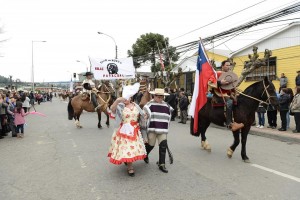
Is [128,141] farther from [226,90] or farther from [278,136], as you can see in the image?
[278,136]

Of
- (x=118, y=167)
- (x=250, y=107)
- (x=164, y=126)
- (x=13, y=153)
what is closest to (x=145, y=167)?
(x=118, y=167)

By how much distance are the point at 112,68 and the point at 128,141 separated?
27.7 ft

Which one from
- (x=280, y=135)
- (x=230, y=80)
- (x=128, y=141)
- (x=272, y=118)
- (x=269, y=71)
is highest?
(x=269, y=71)

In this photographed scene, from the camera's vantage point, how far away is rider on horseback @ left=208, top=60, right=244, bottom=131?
6.91m

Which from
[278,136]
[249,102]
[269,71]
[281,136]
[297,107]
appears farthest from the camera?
[269,71]

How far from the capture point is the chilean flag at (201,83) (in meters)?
7.46

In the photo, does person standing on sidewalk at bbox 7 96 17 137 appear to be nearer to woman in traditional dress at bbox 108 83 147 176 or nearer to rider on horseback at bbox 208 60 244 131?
woman in traditional dress at bbox 108 83 147 176

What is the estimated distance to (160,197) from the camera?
452cm

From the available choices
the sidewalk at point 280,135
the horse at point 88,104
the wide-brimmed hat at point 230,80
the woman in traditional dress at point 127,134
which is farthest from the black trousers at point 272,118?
the woman in traditional dress at point 127,134

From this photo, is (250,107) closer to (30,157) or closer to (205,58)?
(205,58)

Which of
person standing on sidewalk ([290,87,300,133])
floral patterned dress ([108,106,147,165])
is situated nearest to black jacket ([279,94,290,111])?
person standing on sidewalk ([290,87,300,133])

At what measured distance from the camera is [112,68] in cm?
1355

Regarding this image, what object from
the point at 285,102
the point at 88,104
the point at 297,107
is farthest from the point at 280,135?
the point at 88,104

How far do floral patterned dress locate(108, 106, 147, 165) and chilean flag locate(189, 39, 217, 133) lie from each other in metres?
2.35
